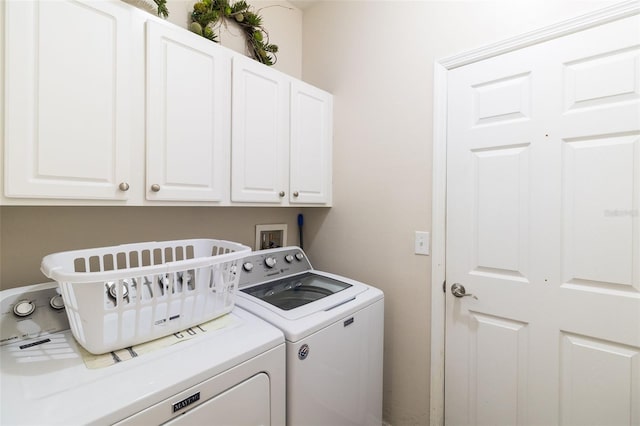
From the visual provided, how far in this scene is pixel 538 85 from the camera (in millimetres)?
1254

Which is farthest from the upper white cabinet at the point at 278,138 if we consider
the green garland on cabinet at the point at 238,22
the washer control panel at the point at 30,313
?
the washer control panel at the point at 30,313

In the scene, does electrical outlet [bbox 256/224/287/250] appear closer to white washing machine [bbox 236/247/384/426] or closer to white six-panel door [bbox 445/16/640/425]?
white washing machine [bbox 236/247/384/426]

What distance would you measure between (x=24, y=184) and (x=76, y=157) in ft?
0.52

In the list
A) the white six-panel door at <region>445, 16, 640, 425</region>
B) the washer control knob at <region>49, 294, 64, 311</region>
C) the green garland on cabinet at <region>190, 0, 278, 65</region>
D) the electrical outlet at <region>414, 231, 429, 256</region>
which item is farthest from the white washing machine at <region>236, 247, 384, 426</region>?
the green garland on cabinet at <region>190, 0, 278, 65</region>

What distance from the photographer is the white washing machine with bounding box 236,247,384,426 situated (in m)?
1.11

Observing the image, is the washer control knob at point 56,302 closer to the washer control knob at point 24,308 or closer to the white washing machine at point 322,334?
the washer control knob at point 24,308

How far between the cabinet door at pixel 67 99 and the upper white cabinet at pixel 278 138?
48 centimetres

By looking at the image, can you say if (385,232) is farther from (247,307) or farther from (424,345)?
(247,307)

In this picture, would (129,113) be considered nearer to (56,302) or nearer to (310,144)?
(56,302)

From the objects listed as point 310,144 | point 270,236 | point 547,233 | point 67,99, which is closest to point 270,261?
point 270,236

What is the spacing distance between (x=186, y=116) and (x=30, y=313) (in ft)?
2.95

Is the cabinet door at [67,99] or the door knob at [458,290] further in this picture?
the door knob at [458,290]

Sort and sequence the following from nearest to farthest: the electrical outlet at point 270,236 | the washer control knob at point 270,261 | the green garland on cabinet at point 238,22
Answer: the green garland on cabinet at point 238,22, the washer control knob at point 270,261, the electrical outlet at point 270,236

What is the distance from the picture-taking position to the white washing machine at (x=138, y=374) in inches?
26.9
